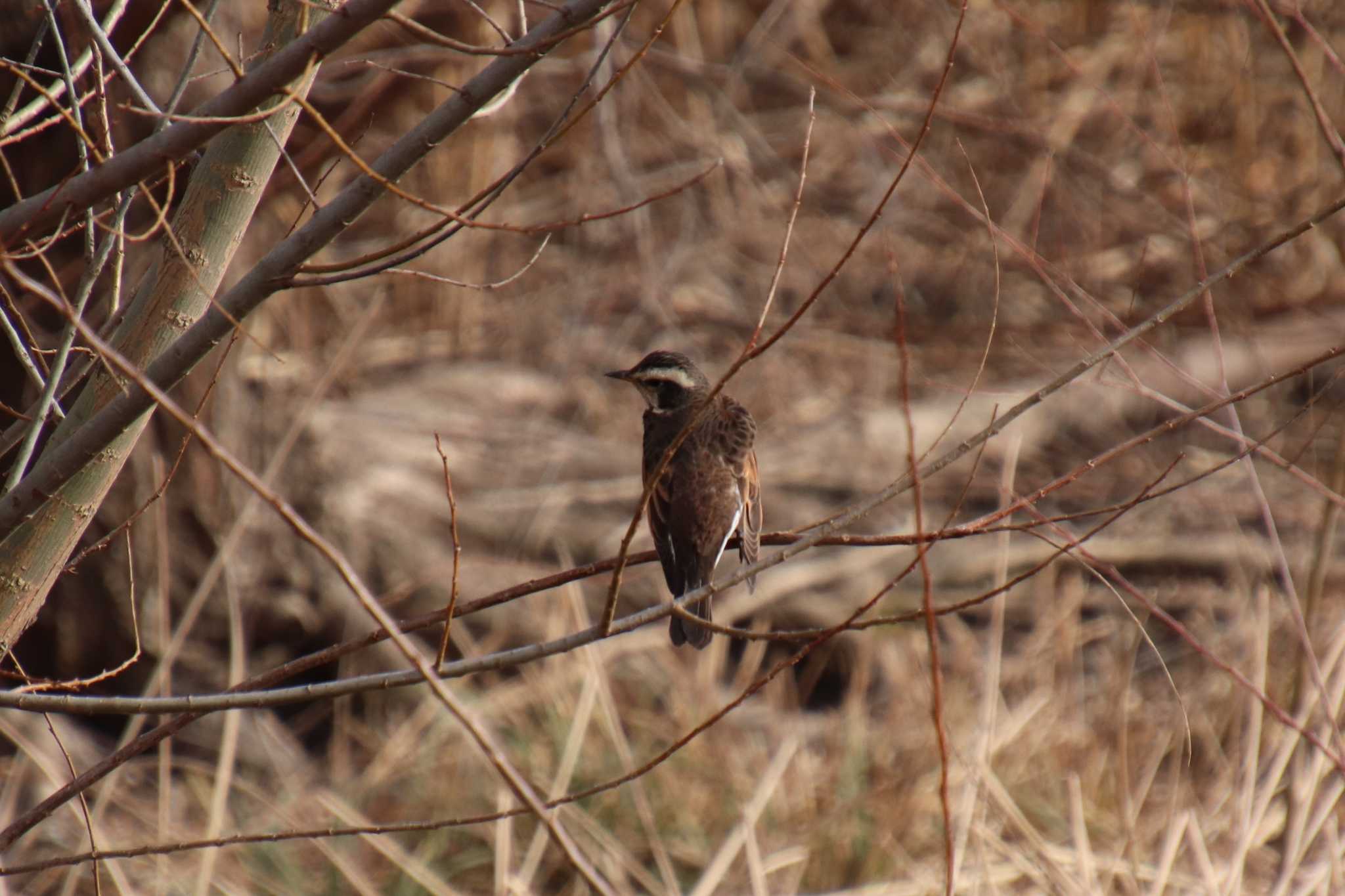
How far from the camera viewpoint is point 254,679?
272 centimetres

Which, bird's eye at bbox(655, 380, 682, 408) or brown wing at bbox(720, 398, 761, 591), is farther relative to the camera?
bird's eye at bbox(655, 380, 682, 408)

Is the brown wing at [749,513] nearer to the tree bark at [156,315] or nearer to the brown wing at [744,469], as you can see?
the brown wing at [744,469]

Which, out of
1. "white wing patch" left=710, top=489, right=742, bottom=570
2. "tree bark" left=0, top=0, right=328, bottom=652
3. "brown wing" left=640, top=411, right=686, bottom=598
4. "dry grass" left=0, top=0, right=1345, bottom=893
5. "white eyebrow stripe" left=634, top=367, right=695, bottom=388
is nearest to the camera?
→ "tree bark" left=0, top=0, right=328, bottom=652

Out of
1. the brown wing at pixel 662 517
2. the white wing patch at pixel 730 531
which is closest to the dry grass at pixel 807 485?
the white wing patch at pixel 730 531

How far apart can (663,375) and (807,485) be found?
3716 mm

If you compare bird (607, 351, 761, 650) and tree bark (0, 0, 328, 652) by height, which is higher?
tree bark (0, 0, 328, 652)

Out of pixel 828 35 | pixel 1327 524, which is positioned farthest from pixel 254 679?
pixel 828 35

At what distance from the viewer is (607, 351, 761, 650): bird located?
4.82 m

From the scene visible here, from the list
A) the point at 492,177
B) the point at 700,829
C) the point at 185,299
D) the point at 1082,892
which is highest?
the point at 185,299

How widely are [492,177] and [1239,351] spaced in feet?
19.5

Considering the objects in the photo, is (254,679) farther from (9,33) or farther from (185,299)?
(9,33)

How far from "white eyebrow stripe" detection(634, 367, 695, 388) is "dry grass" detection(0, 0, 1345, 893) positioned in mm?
1176

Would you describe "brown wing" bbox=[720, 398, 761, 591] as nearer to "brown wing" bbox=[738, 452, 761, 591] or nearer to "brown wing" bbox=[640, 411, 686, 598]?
"brown wing" bbox=[738, 452, 761, 591]

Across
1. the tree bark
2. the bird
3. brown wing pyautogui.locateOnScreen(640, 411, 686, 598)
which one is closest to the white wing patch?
the bird
